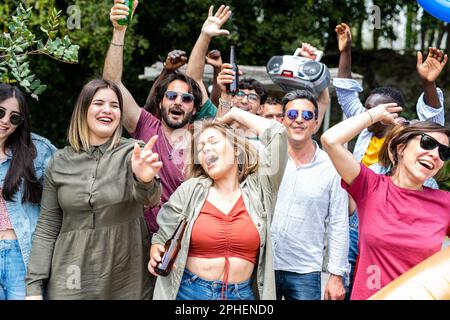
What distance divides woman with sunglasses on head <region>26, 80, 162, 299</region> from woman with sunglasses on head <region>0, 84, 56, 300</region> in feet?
0.51

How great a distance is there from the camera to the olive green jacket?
2.98m

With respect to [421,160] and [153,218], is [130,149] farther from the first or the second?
[421,160]

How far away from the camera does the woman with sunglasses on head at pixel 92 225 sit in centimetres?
309

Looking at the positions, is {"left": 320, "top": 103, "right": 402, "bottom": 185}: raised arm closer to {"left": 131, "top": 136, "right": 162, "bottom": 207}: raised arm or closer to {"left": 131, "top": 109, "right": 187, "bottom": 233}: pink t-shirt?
{"left": 131, "top": 136, "right": 162, "bottom": 207}: raised arm

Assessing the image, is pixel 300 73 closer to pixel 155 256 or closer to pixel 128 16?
pixel 128 16

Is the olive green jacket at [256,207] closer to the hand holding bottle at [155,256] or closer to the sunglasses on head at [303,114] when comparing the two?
the hand holding bottle at [155,256]

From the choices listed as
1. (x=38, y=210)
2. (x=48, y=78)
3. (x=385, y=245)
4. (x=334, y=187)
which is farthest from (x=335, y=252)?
(x=48, y=78)

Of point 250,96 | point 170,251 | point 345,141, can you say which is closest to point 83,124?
point 170,251

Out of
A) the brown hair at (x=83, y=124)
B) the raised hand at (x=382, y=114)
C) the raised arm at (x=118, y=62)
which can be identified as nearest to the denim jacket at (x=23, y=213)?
the brown hair at (x=83, y=124)

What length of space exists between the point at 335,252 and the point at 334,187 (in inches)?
14.4

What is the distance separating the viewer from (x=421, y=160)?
3.08 metres

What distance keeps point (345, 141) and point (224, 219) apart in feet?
2.22

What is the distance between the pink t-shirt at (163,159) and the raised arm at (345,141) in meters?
0.95

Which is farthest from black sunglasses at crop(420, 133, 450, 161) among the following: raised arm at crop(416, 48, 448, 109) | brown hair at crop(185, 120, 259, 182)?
raised arm at crop(416, 48, 448, 109)
